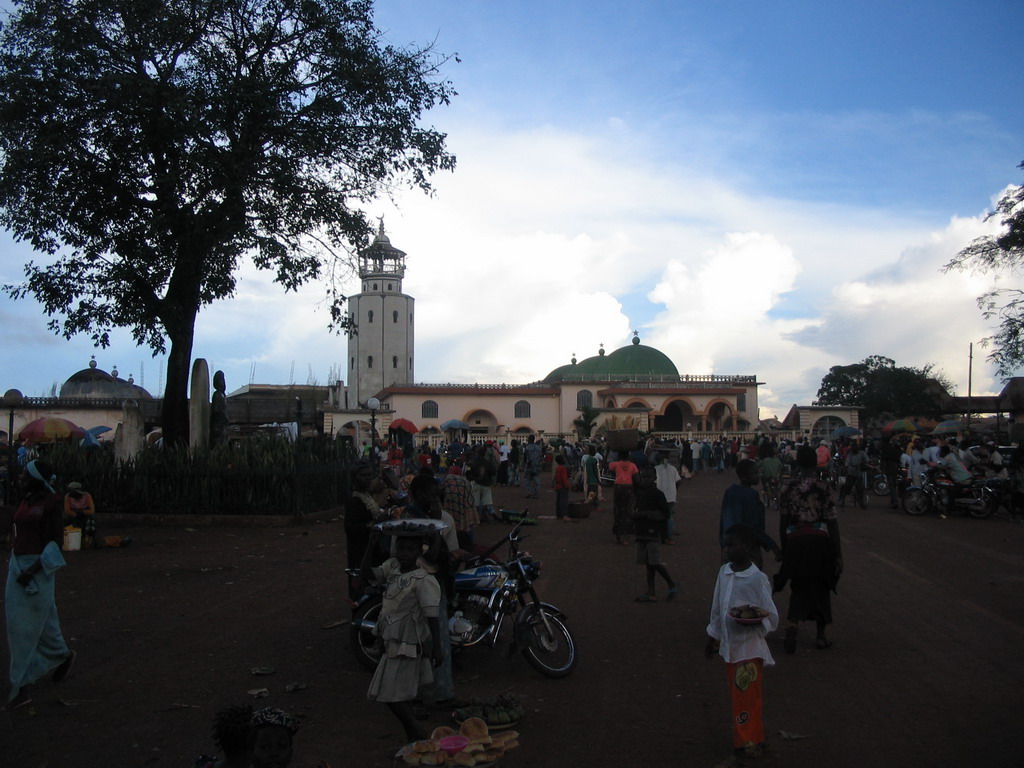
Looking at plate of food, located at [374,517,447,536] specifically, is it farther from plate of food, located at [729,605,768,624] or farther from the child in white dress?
plate of food, located at [729,605,768,624]

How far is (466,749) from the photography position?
15.8ft

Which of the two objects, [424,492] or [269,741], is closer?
[269,741]

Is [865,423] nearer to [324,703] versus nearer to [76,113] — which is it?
[76,113]

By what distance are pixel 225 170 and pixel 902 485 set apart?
15.8m

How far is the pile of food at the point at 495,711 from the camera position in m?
5.37

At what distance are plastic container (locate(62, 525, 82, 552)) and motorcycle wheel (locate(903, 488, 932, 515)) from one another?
15.2m

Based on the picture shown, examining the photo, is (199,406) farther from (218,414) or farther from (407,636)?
(407,636)

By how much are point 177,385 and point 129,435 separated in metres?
1.42

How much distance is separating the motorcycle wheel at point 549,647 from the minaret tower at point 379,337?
67963mm

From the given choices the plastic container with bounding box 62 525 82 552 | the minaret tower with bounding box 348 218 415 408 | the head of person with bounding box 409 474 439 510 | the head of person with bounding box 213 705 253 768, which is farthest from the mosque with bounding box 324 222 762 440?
the head of person with bounding box 213 705 253 768

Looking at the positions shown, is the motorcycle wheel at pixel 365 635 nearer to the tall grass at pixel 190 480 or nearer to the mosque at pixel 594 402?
the tall grass at pixel 190 480

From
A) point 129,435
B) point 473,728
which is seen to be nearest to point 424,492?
point 473,728

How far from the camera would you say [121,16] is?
15617 mm

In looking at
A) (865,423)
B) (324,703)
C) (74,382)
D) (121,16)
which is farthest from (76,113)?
(865,423)
